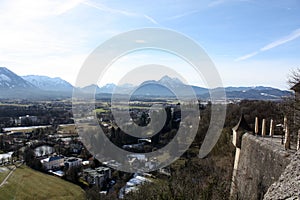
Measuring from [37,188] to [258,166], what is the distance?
956 inches

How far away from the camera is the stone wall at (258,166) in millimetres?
5946

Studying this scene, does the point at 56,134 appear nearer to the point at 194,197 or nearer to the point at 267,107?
the point at 267,107

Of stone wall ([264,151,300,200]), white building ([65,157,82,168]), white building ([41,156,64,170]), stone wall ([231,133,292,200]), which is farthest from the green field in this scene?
stone wall ([264,151,300,200])

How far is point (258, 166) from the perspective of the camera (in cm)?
720

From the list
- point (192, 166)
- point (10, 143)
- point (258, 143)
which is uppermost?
point (258, 143)

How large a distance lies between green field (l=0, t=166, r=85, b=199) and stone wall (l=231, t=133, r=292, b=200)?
17.7 m

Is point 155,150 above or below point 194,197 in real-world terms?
below

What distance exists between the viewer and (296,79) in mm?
9781

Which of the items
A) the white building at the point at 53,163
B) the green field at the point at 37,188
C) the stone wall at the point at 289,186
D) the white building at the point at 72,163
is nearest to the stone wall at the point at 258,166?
the stone wall at the point at 289,186

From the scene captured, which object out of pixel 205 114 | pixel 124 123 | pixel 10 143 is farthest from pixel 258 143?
pixel 10 143

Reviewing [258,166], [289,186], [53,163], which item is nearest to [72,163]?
[53,163]

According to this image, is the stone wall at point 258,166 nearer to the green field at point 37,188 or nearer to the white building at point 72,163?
the green field at point 37,188

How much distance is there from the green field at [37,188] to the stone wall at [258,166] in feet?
58.2

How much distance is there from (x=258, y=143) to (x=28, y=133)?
5089 centimetres
